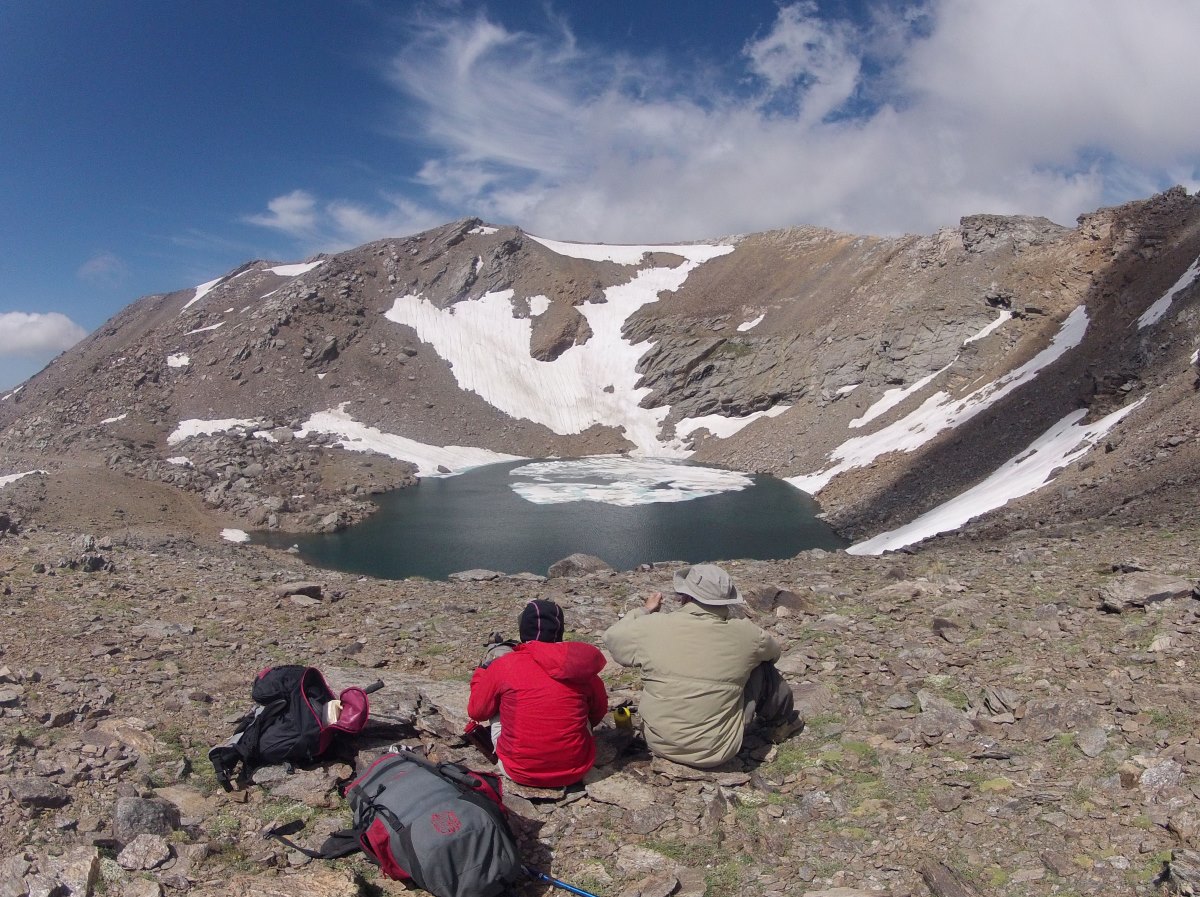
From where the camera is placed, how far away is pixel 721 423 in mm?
69000

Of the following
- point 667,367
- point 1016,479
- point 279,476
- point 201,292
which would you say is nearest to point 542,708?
point 1016,479

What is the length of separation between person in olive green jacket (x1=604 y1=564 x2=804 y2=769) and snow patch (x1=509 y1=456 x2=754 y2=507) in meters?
40.0

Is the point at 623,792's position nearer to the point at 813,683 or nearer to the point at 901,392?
the point at 813,683

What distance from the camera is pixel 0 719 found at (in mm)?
6172

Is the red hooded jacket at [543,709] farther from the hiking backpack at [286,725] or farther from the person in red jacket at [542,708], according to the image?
the hiking backpack at [286,725]

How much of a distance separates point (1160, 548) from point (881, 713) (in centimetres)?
708

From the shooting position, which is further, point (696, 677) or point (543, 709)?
point (696, 677)

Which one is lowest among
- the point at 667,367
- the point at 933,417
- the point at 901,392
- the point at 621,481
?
the point at 621,481

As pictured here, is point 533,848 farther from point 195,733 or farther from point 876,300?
point 876,300

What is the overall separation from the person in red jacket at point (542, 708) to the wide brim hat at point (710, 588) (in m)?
0.89

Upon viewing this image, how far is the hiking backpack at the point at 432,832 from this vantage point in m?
4.11

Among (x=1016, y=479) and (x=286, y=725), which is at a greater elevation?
(x=286, y=725)

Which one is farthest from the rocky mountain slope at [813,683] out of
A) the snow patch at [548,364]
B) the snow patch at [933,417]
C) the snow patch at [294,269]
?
the snow patch at [294,269]

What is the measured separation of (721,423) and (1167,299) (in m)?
39.8
